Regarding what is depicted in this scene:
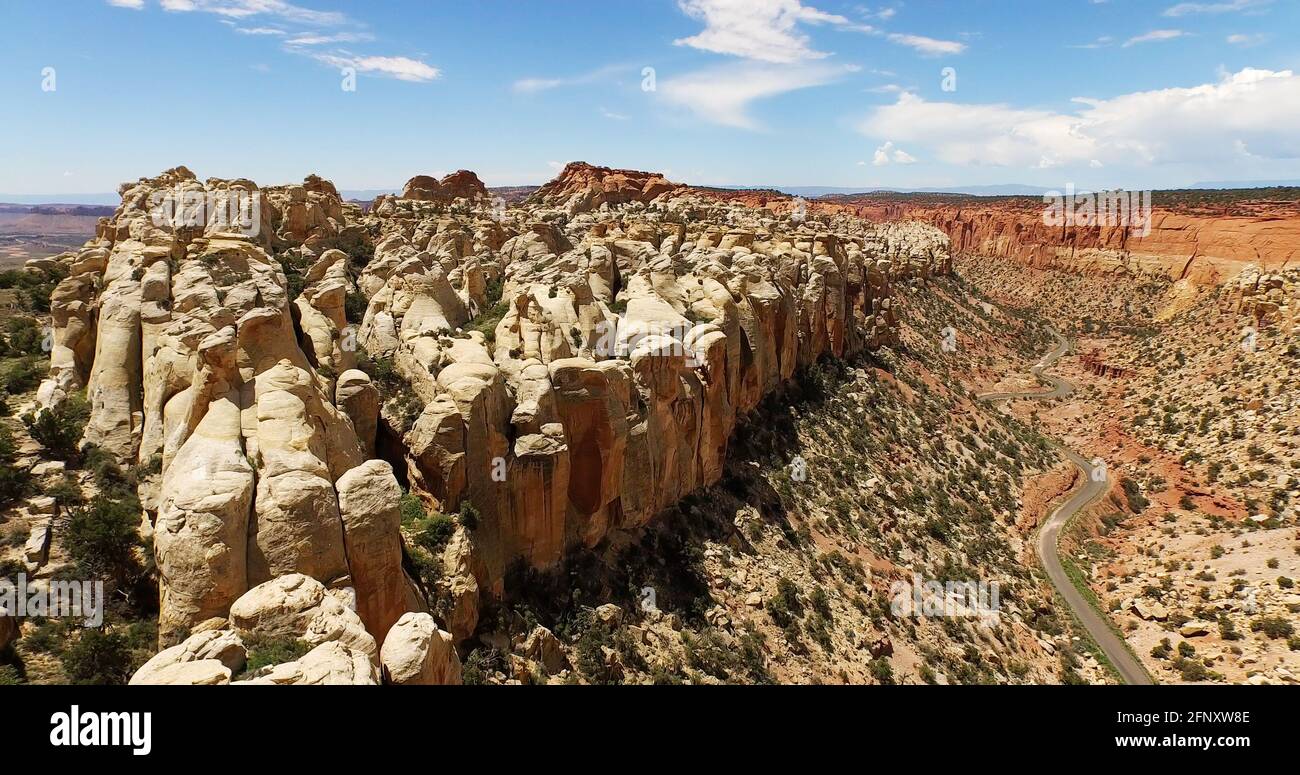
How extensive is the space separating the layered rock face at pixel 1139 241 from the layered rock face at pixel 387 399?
3110 inches

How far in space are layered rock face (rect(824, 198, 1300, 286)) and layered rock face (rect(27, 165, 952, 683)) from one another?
79.0m

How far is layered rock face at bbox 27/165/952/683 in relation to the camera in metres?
13.7

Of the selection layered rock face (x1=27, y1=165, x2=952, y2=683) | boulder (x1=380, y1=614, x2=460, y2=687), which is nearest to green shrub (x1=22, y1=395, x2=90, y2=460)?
layered rock face (x1=27, y1=165, x2=952, y2=683)

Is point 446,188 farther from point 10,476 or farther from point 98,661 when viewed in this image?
point 98,661

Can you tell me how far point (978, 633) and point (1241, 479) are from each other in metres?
28.9

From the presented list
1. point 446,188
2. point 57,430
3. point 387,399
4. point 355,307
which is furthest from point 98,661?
point 446,188

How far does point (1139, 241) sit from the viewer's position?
4267 inches

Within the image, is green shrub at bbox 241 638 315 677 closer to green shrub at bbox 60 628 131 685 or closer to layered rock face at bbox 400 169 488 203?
green shrub at bbox 60 628 131 685

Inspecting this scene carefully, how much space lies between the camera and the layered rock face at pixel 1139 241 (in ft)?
271

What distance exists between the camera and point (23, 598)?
1443cm

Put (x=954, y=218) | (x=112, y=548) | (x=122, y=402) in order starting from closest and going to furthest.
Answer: (x=112, y=548), (x=122, y=402), (x=954, y=218)

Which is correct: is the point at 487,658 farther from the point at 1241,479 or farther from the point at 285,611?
the point at 1241,479
